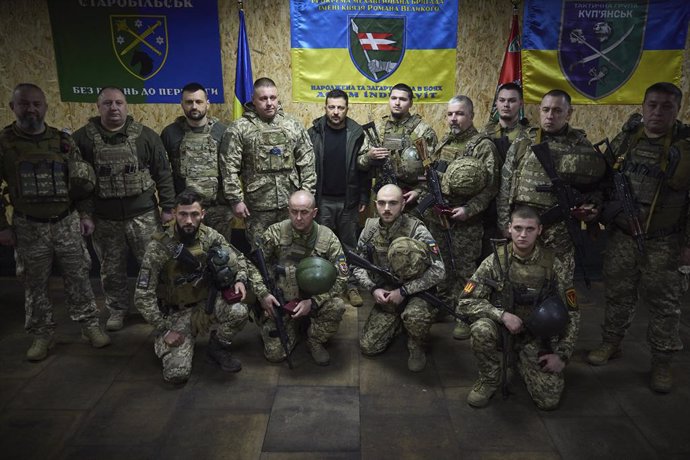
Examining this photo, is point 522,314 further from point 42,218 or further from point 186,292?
point 42,218

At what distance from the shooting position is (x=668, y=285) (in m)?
3.80

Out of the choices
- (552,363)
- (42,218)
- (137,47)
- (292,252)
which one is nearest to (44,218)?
(42,218)

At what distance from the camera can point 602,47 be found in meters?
5.98

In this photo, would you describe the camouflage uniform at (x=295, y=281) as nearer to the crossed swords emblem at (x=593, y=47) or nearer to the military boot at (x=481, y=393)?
the military boot at (x=481, y=393)

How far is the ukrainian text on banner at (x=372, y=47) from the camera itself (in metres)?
5.93

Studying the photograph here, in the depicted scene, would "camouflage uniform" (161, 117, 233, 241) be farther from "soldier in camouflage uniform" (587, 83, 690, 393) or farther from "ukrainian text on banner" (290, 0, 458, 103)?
"soldier in camouflage uniform" (587, 83, 690, 393)

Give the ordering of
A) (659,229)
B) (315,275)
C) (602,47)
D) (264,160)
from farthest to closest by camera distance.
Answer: (602,47)
(264,160)
(315,275)
(659,229)

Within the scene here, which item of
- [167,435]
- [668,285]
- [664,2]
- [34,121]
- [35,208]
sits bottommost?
[167,435]

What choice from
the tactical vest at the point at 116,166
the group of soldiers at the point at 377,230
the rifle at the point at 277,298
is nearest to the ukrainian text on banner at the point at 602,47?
the group of soldiers at the point at 377,230

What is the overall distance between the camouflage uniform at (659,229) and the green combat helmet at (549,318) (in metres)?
0.91

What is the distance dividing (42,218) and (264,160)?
198cm

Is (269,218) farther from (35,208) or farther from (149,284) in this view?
(35,208)

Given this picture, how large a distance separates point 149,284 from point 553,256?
3095 millimetres

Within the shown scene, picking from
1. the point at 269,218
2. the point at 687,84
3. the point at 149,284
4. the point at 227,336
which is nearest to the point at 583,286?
the point at 687,84
